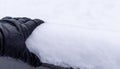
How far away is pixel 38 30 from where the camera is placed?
1057 mm

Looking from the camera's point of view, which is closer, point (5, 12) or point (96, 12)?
point (96, 12)

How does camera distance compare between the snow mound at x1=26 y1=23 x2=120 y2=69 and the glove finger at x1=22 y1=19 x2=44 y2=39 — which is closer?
the snow mound at x1=26 y1=23 x2=120 y2=69

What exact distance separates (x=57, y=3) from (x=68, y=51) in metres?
0.69

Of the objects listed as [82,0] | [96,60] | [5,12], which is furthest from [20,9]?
[96,60]

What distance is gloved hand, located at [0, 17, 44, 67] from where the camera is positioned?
932 millimetres

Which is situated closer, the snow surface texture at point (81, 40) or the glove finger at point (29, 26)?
the snow surface texture at point (81, 40)

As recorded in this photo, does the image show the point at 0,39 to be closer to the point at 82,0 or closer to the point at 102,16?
the point at 102,16

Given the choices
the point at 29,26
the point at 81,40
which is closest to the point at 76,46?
the point at 81,40

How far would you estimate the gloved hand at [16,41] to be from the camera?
0.93 metres

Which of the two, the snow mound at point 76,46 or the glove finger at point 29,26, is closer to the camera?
the snow mound at point 76,46

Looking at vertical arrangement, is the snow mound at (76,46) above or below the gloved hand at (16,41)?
above

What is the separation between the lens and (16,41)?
94cm

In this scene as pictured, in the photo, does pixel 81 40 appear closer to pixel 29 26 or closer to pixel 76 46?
pixel 76 46

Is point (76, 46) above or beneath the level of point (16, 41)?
above
